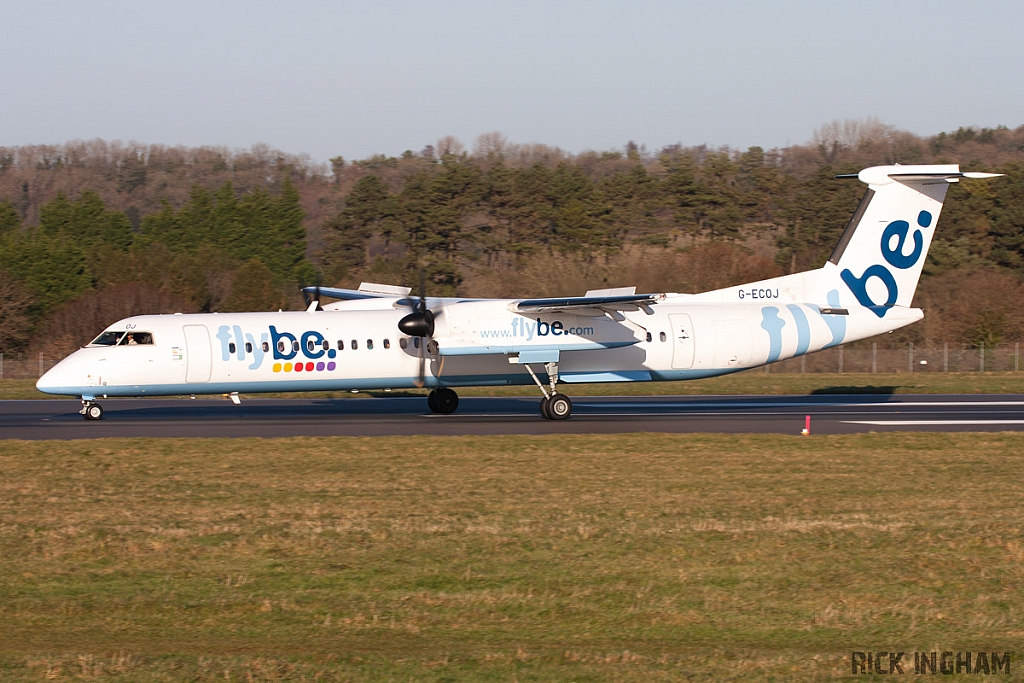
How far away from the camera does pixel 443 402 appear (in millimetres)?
26016

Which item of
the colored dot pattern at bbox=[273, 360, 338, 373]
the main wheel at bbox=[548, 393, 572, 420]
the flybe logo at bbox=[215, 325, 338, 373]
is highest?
the flybe logo at bbox=[215, 325, 338, 373]

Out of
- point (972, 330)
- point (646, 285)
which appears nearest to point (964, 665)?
point (646, 285)

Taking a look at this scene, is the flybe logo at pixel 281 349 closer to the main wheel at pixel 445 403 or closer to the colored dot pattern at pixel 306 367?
the colored dot pattern at pixel 306 367

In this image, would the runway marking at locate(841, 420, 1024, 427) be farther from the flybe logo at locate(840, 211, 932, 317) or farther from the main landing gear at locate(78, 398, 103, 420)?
the main landing gear at locate(78, 398, 103, 420)

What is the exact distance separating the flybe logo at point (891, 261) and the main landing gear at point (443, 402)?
35.9 ft

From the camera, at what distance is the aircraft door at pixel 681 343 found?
25594mm

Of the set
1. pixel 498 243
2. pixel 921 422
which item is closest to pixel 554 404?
pixel 921 422

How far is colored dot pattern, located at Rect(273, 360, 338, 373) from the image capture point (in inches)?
931

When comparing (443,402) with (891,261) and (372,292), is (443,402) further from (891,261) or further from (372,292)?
(891,261)

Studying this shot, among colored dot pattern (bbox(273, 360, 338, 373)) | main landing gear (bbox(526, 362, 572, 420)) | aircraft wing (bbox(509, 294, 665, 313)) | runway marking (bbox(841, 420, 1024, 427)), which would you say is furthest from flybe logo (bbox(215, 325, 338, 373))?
runway marking (bbox(841, 420, 1024, 427))

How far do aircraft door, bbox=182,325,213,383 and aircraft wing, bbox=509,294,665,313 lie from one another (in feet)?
23.4

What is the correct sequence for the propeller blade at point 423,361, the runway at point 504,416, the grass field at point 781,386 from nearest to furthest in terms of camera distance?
1. the runway at point 504,416
2. the propeller blade at point 423,361
3. the grass field at point 781,386

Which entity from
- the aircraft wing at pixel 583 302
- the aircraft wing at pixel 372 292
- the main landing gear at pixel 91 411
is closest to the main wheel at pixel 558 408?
the aircraft wing at pixel 583 302

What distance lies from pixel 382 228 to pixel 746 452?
50.3 meters
